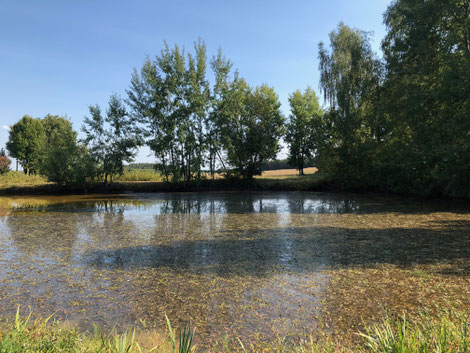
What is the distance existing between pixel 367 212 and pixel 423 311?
958cm

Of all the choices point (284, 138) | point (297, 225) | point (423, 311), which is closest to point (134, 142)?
point (284, 138)

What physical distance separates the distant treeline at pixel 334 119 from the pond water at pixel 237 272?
6.39m

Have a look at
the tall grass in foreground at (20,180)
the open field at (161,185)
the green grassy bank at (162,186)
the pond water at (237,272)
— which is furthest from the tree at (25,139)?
the pond water at (237,272)

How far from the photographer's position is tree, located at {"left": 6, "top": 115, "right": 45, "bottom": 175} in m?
41.2

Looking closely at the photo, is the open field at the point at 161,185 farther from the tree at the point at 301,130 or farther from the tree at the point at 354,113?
the tree at the point at 301,130

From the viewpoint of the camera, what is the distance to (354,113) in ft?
67.5

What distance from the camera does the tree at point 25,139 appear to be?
4125 cm

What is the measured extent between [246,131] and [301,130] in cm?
984

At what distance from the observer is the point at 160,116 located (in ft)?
80.8

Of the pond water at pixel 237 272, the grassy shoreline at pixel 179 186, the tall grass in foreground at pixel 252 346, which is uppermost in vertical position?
the grassy shoreline at pixel 179 186

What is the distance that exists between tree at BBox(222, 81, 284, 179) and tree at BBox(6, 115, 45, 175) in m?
30.1

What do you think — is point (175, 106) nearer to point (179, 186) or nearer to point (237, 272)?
point (179, 186)

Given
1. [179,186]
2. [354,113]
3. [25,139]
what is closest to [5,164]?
[25,139]

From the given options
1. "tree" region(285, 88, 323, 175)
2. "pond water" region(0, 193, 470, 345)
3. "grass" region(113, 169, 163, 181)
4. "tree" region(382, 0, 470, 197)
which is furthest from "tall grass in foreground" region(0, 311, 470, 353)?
"tree" region(285, 88, 323, 175)
